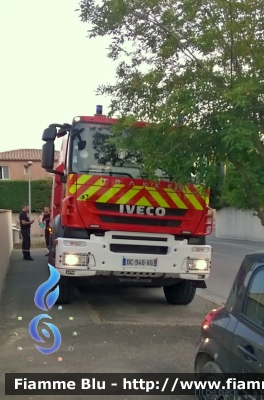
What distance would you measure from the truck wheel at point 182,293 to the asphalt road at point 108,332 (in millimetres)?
133

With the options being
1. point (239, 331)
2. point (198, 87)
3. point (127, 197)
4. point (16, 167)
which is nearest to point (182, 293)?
point (127, 197)

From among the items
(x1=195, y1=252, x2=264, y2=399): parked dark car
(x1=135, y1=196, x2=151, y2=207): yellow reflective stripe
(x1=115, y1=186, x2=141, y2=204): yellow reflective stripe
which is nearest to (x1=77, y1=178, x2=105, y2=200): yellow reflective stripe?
(x1=115, y1=186, x2=141, y2=204): yellow reflective stripe

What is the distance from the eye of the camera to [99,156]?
7906 mm

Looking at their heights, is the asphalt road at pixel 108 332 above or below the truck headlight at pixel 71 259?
below

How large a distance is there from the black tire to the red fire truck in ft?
12.4

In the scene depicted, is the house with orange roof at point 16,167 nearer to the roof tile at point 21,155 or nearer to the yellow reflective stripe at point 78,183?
the roof tile at point 21,155

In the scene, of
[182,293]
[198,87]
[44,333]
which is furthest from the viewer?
[182,293]

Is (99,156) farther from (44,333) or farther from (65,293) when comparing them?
(44,333)

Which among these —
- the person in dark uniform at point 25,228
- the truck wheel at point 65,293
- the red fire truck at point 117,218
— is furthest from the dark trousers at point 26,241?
the red fire truck at point 117,218

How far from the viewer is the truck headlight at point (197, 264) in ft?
26.5

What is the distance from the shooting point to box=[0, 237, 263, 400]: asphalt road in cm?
564

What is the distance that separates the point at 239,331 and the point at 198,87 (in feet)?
10.1

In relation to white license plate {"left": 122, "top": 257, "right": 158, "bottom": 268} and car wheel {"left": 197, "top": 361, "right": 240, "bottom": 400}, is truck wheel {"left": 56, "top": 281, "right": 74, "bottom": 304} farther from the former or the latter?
car wheel {"left": 197, "top": 361, "right": 240, "bottom": 400}

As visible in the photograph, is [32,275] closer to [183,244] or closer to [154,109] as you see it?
[183,244]
